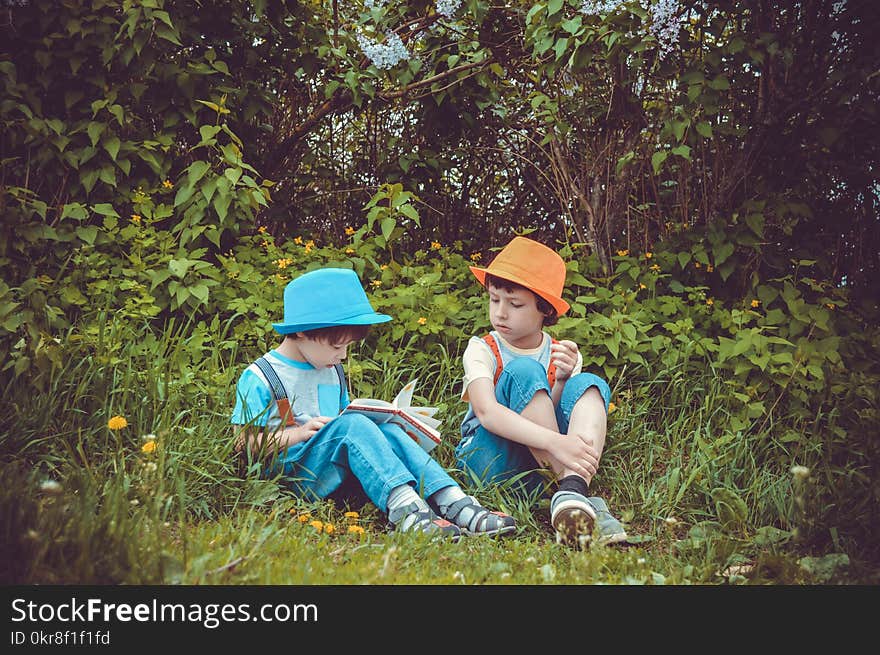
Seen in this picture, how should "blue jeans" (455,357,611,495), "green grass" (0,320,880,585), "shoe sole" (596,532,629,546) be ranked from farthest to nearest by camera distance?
"blue jeans" (455,357,611,495), "shoe sole" (596,532,629,546), "green grass" (0,320,880,585)

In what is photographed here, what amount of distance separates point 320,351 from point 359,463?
39 centimetres

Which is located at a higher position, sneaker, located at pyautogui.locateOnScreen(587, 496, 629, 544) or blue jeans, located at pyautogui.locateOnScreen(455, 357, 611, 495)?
blue jeans, located at pyautogui.locateOnScreen(455, 357, 611, 495)

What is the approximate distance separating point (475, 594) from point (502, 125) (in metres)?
3.39

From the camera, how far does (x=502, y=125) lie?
4.55 meters

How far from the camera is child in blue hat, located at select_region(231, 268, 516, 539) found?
2451mm

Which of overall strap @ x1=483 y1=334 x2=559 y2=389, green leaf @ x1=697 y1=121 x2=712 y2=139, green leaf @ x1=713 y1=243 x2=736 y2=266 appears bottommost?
overall strap @ x1=483 y1=334 x2=559 y2=389

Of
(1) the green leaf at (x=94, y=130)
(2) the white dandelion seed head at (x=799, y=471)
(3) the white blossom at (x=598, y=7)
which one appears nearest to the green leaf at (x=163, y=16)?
(1) the green leaf at (x=94, y=130)

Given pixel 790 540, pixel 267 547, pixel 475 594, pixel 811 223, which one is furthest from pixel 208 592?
pixel 811 223

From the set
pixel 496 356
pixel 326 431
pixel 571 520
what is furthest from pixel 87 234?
pixel 571 520

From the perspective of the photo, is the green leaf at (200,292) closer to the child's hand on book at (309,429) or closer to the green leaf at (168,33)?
the child's hand on book at (309,429)

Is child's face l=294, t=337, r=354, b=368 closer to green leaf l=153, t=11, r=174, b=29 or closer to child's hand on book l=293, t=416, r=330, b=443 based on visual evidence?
child's hand on book l=293, t=416, r=330, b=443

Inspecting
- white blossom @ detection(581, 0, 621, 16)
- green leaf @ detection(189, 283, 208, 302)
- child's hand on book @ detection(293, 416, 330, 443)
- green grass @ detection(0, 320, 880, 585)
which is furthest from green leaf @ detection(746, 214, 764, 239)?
green leaf @ detection(189, 283, 208, 302)

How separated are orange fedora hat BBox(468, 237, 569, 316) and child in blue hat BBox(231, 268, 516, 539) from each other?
500mm

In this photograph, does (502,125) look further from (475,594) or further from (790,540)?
(475,594)
